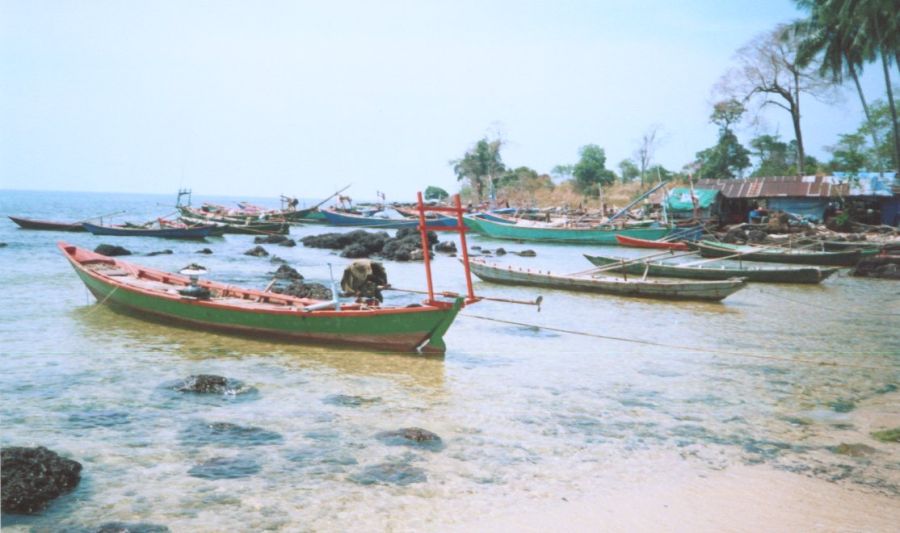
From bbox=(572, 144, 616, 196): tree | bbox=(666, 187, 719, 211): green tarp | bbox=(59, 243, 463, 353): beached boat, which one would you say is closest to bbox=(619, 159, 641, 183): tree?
bbox=(572, 144, 616, 196): tree

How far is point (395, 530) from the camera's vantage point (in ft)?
19.3

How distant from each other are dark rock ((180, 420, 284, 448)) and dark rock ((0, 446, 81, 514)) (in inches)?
55.1

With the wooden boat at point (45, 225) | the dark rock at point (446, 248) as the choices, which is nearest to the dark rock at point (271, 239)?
the dark rock at point (446, 248)

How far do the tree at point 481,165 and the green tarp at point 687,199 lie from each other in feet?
125


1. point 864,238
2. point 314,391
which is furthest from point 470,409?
point 864,238

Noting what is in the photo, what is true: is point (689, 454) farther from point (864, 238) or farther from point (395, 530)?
point (864, 238)

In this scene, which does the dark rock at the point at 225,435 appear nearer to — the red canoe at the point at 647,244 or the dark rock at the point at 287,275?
the dark rock at the point at 287,275

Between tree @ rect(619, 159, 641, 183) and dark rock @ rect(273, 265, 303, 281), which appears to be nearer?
dark rock @ rect(273, 265, 303, 281)

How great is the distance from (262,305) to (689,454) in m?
8.01

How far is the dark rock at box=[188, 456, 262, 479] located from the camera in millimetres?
6840

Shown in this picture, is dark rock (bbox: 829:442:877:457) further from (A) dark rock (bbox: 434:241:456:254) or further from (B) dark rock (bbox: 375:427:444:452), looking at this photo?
(A) dark rock (bbox: 434:241:456:254)

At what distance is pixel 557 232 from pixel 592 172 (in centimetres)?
3119

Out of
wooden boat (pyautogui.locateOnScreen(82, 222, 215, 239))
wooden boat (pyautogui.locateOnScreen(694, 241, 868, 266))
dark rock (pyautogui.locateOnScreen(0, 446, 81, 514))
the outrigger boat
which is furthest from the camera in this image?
wooden boat (pyautogui.locateOnScreen(82, 222, 215, 239))

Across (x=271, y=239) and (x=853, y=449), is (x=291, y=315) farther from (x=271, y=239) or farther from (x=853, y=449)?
(x=271, y=239)
